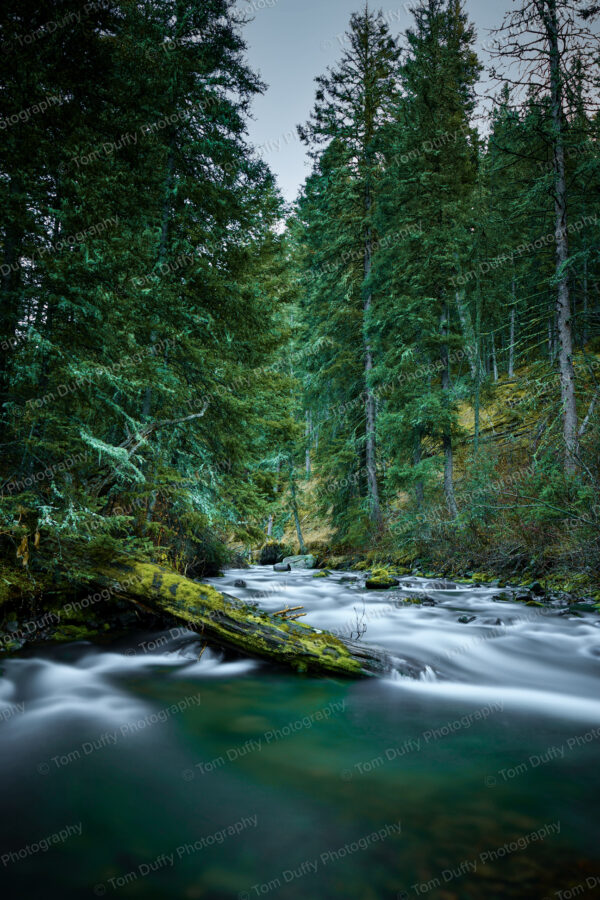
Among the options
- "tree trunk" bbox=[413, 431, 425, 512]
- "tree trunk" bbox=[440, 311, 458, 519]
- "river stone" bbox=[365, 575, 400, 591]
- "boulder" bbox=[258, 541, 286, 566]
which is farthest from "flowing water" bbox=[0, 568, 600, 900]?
"boulder" bbox=[258, 541, 286, 566]

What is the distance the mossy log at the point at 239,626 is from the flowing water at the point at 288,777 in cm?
17

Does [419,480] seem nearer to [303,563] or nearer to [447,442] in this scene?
[447,442]

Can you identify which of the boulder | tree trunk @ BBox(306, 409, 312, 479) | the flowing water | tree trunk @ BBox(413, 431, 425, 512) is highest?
tree trunk @ BBox(306, 409, 312, 479)

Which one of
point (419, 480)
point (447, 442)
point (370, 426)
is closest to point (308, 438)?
point (370, 426)

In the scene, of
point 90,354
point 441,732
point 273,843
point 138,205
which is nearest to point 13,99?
point 138,205

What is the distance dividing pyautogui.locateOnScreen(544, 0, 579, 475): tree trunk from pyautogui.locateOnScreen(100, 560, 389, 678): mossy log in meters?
6.89

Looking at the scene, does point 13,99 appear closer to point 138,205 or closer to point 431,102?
point 138,205

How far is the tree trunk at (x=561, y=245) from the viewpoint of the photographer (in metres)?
9.01

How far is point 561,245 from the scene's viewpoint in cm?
991

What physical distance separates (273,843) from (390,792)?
78cm

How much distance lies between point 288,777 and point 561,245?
11.9 meters

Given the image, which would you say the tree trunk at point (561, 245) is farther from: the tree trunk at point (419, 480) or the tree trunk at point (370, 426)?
the tree trunk at point (370, 426)

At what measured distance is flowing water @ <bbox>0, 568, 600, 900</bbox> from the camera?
1.88 m

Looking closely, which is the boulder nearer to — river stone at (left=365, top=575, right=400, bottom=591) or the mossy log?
river stone at (left=365, top=575, right=400, bottom=591)
